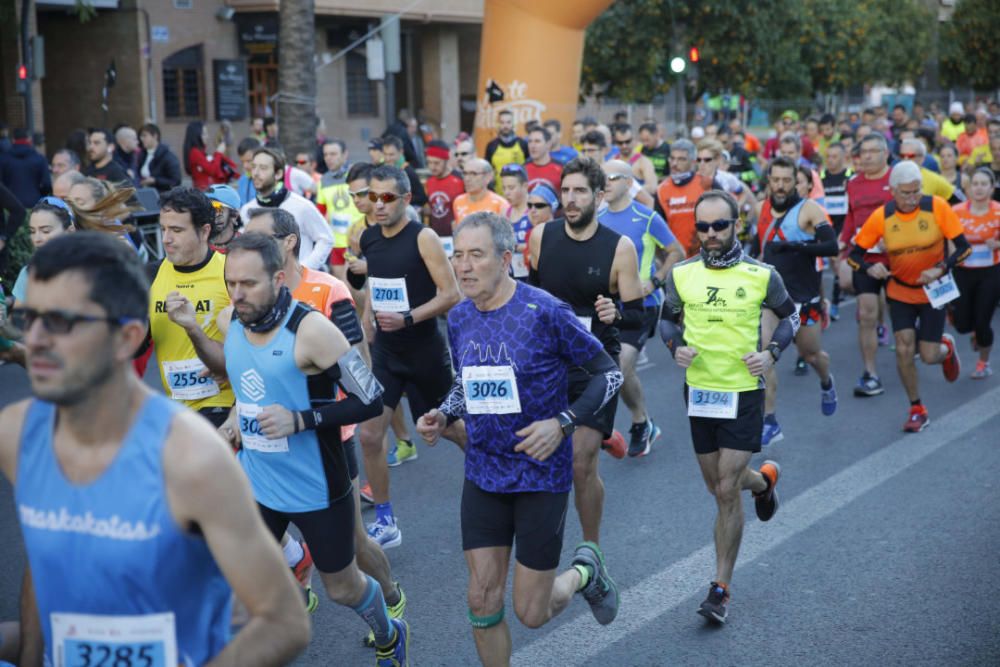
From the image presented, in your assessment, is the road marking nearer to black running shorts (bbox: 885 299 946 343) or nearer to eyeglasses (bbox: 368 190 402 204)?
black running shorts (bbox: 885 299 946 343)

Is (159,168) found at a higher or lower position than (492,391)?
higher

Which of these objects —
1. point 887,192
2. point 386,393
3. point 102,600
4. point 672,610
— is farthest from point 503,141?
point 102,600

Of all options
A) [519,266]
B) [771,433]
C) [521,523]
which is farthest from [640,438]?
[521,523]

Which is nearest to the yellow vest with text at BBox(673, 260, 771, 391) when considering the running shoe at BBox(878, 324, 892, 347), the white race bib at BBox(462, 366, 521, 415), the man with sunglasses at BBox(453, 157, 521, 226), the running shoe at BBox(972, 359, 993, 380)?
the white race bib at BBox(462, 366, 521, 415)

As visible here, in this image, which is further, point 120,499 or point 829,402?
point 829,402

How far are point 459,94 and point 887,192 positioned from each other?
94.9 feet

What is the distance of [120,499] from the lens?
7.75ft

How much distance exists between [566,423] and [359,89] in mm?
32527

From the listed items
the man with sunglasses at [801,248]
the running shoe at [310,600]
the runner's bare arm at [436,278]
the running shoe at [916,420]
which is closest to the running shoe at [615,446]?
the runner's bare arm at [436,278]

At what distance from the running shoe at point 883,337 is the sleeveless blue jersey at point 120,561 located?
418 inches

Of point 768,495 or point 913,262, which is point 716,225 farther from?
point 913,262

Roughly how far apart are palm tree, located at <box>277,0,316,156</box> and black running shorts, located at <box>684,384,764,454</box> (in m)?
11.5

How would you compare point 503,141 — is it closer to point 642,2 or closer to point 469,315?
point 469,315

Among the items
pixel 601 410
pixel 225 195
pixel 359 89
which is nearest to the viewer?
pixel 601 410
